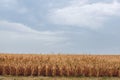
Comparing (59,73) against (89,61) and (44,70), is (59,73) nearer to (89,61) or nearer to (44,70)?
(44,70)

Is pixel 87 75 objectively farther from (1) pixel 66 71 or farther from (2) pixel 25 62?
(2) pixel 25 62

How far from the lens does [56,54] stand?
116 ft

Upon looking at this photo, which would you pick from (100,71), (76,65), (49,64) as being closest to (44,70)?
(49,64)

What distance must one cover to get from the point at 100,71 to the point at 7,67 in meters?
8.39

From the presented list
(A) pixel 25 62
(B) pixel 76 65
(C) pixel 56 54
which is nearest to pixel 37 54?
(C) pixel 56 54

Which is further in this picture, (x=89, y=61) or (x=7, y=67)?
(x=89, y=61)

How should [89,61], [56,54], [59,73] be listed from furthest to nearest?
[56,54], [89,61], [59,73]

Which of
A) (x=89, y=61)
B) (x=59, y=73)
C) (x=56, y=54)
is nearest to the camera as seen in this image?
(x=59, y=73)

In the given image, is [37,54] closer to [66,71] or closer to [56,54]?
[56,54]

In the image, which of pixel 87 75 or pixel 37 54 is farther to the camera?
pixel 37 54

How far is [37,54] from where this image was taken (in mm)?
35719

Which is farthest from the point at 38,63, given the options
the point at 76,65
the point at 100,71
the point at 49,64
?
the point at 100,71

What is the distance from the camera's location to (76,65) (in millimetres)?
30328

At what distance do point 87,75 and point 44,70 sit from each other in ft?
A: 12.7
